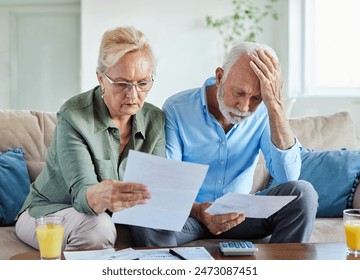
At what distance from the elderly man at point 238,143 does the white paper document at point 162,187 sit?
251 mm

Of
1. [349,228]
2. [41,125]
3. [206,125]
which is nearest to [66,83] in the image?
[41,125]

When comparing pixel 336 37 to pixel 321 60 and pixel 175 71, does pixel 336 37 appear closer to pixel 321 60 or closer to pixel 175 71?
pixel 321 60

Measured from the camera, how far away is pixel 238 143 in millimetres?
2238

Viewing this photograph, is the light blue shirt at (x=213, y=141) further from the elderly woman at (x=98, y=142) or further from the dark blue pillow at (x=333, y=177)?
the dark blue pillow at (x=333, y=177)

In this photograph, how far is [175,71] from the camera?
560cm

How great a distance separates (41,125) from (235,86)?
998 mm

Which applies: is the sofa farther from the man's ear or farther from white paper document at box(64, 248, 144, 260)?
the man's ear

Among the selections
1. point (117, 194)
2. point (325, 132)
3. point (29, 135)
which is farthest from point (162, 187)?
point (325, 132)

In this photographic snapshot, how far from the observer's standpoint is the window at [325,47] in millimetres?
5059

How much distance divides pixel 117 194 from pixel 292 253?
51 centimetres

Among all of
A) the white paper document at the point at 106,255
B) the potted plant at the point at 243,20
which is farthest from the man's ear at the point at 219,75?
the potted plant at the point at 243,20

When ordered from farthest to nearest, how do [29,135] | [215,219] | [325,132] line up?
[325,132] < [29,135] < [215,219]

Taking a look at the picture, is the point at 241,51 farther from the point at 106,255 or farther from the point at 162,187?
the point at 106,255

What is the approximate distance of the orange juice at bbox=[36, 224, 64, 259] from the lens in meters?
1.47
